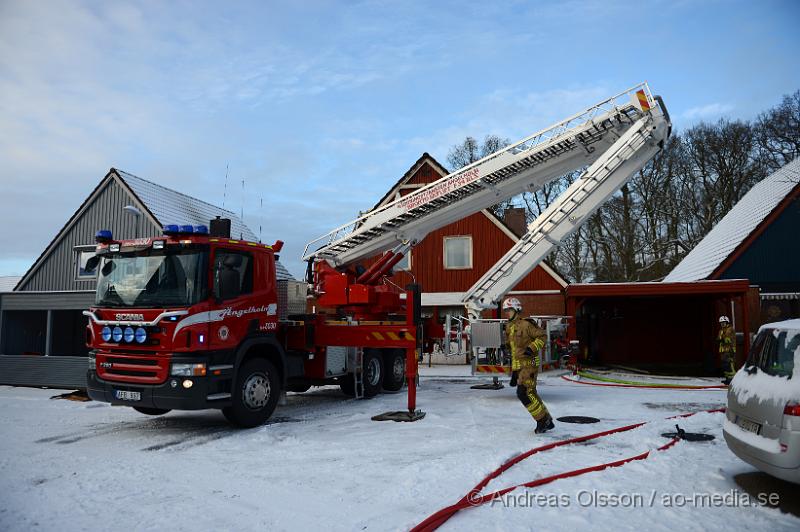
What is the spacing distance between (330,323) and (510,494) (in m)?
5.72

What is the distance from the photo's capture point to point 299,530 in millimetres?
4340

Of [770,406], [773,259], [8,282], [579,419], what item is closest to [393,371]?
[579,419]

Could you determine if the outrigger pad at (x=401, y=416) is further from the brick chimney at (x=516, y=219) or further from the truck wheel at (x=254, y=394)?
the brick chimney at (x=516, y=219)

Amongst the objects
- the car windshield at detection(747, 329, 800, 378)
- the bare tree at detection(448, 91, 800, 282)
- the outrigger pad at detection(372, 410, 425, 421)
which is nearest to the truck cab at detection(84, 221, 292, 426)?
the outrigger pad at detection(372, 410, 425, 421)

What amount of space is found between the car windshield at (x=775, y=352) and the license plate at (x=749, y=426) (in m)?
0.48

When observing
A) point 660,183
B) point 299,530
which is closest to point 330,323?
point 299,530

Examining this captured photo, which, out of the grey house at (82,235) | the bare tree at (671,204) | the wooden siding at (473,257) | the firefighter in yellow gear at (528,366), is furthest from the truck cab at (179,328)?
the bare tree at (671,204)

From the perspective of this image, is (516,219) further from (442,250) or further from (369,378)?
(369,378)

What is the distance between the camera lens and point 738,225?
856 inches

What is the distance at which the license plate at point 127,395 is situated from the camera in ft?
25.1

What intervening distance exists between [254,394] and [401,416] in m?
2.34

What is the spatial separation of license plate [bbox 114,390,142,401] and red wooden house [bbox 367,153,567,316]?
1468 centimetres

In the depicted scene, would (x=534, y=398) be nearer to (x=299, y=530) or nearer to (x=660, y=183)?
(x=299, y=530)

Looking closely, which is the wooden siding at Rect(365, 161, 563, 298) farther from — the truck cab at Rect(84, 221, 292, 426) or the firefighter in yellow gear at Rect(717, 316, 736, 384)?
the truck cab at Rect(84, 221, 292, 426)
